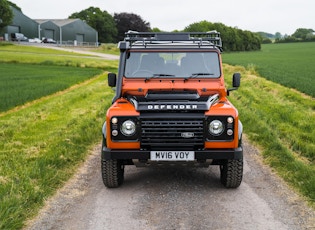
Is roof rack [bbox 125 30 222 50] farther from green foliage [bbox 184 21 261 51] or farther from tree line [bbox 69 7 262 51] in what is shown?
green foliage [bbox 184 21 261 51]

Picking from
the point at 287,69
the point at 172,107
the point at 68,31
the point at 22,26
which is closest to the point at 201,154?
the point at 172,107

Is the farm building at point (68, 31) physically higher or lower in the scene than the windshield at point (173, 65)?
higher

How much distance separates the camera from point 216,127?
6.09 metres

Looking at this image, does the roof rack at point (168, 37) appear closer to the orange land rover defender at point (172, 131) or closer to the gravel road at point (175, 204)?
the orange land rover defender at point (172, 131)

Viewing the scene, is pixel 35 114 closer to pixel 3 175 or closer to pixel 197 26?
pixel 3 175

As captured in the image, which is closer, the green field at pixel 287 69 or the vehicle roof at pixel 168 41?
the vehicle roof at pixel 168 41

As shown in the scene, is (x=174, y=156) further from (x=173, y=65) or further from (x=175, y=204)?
(x=173, y=65)

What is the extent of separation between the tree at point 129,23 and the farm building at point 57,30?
6.55 metres

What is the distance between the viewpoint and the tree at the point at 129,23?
95500 millimetres

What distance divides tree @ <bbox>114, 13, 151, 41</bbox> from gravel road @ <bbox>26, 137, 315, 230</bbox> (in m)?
89.9

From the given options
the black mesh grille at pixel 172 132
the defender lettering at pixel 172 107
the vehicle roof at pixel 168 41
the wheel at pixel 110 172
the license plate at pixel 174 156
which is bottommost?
the wheel at pixel 110 172

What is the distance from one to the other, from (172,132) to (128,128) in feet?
2.03

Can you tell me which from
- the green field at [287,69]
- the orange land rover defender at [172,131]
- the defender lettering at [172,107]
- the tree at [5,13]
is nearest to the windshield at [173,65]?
the orange land rover defender at [172,131]

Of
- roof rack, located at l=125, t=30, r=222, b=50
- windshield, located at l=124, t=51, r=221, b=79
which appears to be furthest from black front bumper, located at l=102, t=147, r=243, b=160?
roof rack, located at l=125, t=30, r=222, b=50
